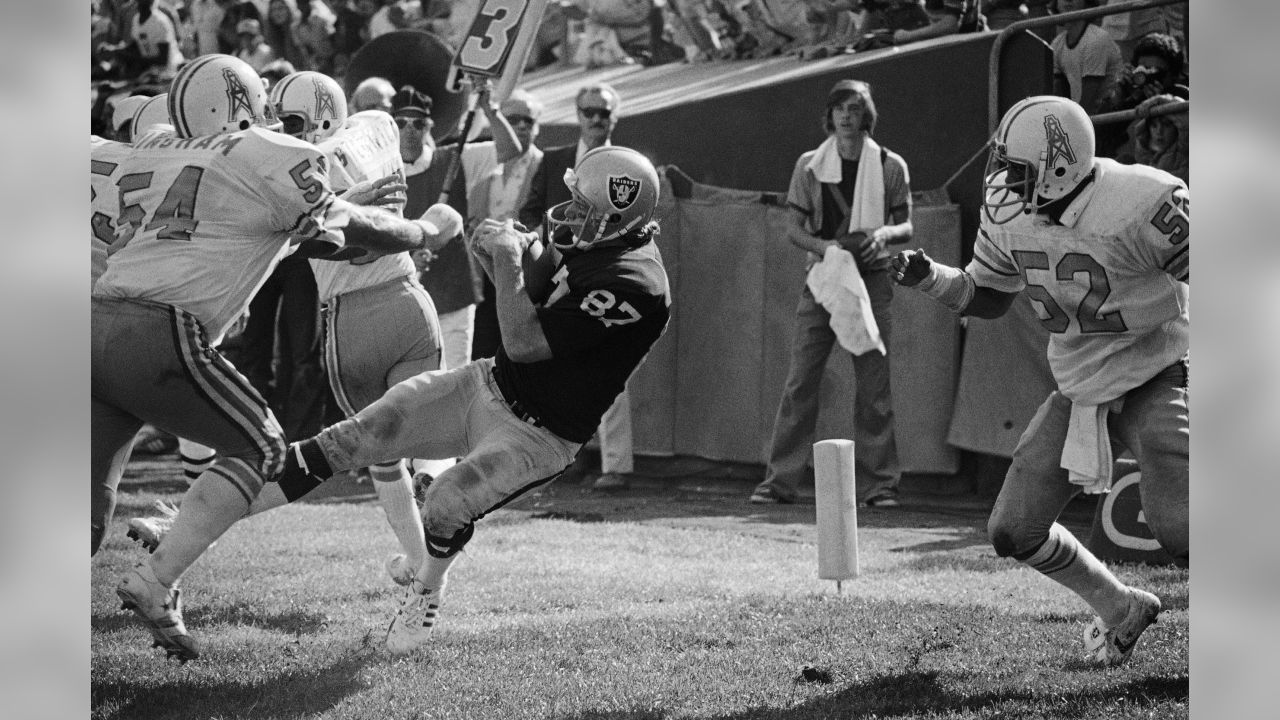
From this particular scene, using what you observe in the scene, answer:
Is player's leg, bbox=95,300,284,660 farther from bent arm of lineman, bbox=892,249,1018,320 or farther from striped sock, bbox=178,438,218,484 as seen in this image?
striped sock, bbox=178,438,218,484

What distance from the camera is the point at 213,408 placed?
517 centimetres

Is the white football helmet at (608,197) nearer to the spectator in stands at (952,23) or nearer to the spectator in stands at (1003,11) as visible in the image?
the spectator in stands at (952,23)

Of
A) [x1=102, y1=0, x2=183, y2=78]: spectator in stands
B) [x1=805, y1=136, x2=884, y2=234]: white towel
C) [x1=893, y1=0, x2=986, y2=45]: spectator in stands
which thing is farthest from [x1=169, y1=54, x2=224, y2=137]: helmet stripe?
[x1=102, y1=0, x2=183, y2=78]: spectator in stands

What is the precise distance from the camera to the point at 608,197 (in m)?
5.41

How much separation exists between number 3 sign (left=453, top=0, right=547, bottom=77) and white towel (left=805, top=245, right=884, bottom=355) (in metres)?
2.08

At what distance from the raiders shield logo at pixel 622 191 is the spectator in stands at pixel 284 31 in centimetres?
1058

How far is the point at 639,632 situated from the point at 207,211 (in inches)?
85.3

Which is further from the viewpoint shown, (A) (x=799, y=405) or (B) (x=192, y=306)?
(A) (x=799, y=405)

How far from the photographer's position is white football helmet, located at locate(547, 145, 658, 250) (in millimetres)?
5422

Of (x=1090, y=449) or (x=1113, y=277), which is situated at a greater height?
(x=1113, y=277)

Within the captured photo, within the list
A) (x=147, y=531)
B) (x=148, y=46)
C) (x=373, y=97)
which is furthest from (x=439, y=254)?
(x=148, y=46)

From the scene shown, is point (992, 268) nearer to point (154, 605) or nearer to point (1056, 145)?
point (1056, 145)
